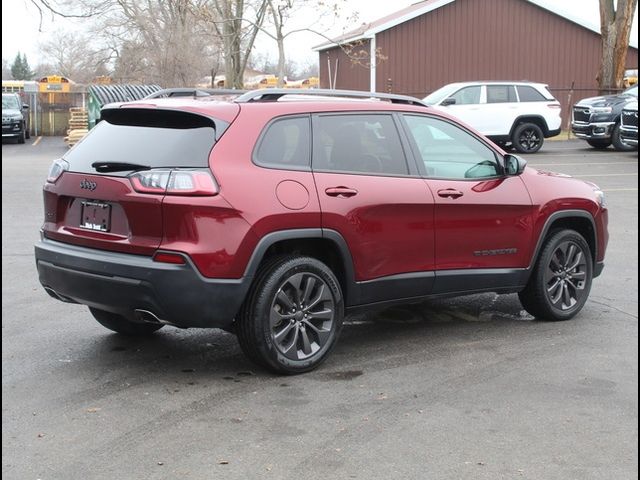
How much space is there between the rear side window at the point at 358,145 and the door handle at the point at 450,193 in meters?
0.29

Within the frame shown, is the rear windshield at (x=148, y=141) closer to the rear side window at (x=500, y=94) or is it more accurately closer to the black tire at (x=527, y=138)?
the rear side window at (x=500, y=94)

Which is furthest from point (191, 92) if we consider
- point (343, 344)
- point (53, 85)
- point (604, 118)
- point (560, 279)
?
point (53, 85)

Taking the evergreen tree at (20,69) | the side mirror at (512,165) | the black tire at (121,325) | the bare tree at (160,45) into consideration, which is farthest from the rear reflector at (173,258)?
the evergreen tree at (20,69)

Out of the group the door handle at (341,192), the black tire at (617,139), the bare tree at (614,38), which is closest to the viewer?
the door handle at (341,192)

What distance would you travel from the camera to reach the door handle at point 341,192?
5691 millimetres

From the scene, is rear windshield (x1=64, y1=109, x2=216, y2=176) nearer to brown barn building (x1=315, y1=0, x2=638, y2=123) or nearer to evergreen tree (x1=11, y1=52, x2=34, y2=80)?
brown barn building (x1=315, y1=0, x2=638, y2=123)

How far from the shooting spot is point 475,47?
37.8 metres

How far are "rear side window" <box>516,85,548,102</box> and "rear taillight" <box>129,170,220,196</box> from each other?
21041mm

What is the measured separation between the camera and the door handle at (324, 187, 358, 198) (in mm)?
5691

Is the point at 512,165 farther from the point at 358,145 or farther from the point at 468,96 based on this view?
the point at 468,96

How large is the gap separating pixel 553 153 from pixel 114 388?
22.3 m

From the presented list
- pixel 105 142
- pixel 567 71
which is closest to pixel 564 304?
pixel 105 142

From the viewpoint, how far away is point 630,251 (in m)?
10.5

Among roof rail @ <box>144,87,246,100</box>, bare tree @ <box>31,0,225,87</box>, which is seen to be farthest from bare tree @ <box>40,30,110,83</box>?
roof rail @ <box>144,87,246,100</box>
